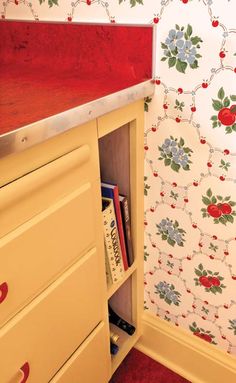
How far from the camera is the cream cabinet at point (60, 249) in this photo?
0.58 metres

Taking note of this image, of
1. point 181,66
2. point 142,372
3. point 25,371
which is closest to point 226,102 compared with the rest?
point 181,66

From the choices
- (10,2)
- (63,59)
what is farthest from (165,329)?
(10,2)

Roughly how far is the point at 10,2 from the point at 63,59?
0.22 metres

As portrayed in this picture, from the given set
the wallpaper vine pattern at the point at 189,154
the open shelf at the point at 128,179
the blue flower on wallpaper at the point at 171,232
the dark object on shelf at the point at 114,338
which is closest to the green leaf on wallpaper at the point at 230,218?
the wallpaper vine pattern at the point at 189,154

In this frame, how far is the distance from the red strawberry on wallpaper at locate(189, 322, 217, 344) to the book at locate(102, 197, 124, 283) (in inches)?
11.3

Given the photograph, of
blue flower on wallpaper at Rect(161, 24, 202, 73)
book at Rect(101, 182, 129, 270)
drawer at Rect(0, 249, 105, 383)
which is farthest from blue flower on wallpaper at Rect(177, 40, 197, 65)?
drawer at Rect(0, 249, 105, 383)

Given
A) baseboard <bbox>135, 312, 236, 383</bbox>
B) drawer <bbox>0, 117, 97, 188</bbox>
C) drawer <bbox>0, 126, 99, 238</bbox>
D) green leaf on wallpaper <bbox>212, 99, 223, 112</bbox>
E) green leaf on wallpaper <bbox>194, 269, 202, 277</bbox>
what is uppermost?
green leaf on wallpaper <bbox>212, 99, 223, 112</bbox>

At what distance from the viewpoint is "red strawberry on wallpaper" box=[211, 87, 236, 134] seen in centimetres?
73

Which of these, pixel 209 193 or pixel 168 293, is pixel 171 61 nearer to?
pixel 209 193

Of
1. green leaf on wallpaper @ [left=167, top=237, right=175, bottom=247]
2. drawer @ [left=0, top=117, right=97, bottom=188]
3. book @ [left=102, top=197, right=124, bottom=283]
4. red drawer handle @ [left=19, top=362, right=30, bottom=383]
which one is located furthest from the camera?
green leaf on wallpaper @ [left=167, top=237, right=175, bottom=247]

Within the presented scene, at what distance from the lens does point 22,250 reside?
590 mm

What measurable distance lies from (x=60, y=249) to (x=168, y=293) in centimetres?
51

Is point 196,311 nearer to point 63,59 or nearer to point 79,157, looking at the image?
point 79,157

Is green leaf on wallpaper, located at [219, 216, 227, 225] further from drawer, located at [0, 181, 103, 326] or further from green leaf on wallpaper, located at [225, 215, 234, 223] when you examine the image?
drawer, located at [0, 181, 103, 326]
